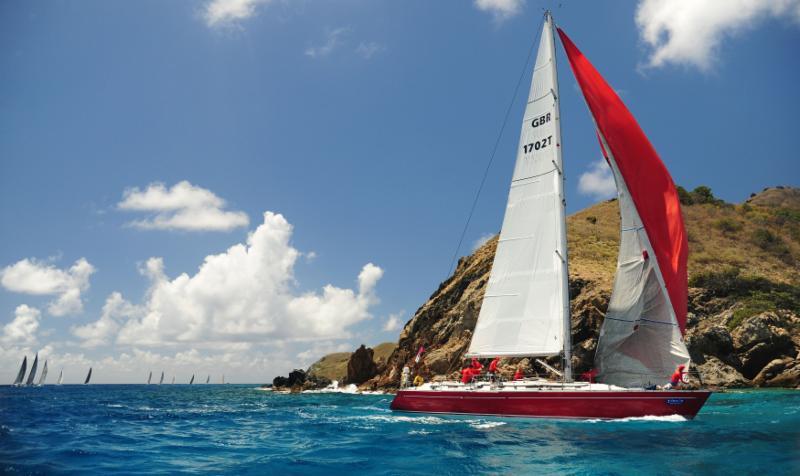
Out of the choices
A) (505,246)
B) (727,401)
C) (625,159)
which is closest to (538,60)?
(625,159)

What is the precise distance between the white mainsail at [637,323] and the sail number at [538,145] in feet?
9.80

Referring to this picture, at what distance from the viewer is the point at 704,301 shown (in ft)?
151

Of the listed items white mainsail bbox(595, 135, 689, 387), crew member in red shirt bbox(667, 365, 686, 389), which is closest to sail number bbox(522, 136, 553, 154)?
white mainsail bbox(595, 135, 689, 387)

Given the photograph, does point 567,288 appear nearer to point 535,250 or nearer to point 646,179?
point 535,250

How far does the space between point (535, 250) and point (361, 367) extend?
50.3m

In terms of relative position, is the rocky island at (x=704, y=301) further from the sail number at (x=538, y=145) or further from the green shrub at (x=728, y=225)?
the sail number at (x=538, y=145)

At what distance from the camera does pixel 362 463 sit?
13055 mm

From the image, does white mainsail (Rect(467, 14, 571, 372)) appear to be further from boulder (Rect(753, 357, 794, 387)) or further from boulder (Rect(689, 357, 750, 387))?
boulder (Rect(753, 357, 794, 387))

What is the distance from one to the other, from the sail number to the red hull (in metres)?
10.9

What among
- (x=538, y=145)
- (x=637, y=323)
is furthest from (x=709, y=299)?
(x=538, y=145)

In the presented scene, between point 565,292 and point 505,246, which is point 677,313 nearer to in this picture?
point 565,292

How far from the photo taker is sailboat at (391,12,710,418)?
19281 millimetres

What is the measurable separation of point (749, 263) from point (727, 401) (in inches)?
1430

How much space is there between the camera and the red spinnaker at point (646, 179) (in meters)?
19.8
